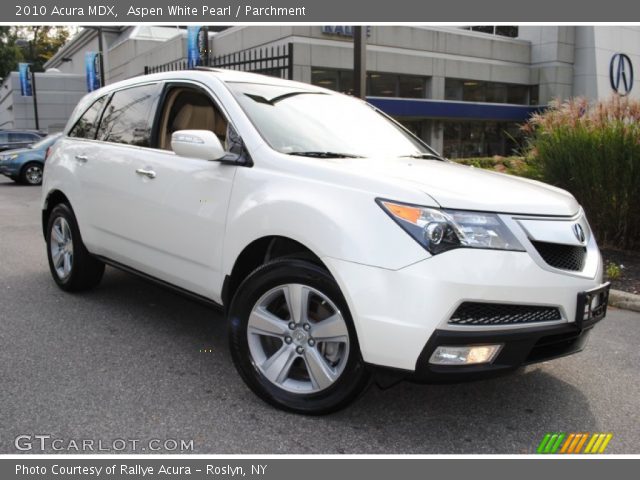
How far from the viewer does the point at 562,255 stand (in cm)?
306

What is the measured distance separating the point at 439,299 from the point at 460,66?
29.5 metres

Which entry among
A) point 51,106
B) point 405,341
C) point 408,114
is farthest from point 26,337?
point 51,106

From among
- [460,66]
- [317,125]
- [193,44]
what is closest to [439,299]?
[317,125]

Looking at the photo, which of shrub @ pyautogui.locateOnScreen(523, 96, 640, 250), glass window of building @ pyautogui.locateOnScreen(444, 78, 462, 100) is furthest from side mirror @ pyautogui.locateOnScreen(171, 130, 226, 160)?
glass window of building @ pyautogui.locateOnScreen(444, 78, 462, 100)

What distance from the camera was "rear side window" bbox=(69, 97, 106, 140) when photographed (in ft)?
17.2

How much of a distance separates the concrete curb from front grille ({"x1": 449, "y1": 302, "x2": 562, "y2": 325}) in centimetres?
327

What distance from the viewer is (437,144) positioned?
3009 centimetres

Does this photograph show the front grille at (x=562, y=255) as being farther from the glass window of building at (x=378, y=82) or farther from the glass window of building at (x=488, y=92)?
the glass window of building at (x=488, y=92)

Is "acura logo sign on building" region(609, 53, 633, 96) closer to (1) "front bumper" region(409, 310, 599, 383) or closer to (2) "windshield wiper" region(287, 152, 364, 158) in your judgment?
(2) "windshield wiper" region(287, 152, 364, 158)

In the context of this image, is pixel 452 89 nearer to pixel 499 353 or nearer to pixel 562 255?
pixel 562 255

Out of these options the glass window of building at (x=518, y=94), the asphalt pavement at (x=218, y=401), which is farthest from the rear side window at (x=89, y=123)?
the glass window of building at (x=518, y=94)

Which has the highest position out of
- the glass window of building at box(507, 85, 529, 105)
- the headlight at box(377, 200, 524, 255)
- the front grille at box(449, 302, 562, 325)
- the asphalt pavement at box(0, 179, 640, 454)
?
the glass window of building at box(507, 85, 529, 105)

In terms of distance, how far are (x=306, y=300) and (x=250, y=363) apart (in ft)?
1.68
